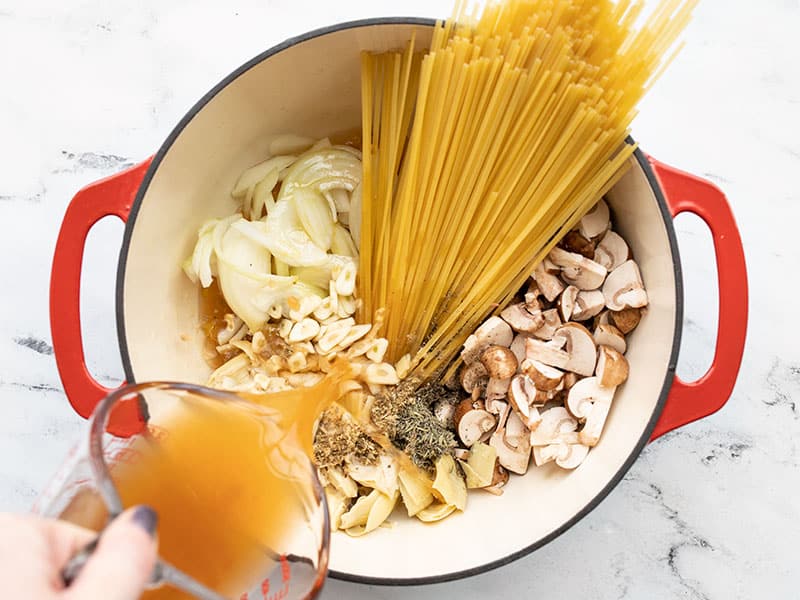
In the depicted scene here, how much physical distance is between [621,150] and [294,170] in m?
0.51

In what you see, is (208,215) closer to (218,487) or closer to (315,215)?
(315,215)

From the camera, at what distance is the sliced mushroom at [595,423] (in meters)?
1.10

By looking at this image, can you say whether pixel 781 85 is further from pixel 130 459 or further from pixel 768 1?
pixel 130 459

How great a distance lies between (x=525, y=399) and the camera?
1116 mm

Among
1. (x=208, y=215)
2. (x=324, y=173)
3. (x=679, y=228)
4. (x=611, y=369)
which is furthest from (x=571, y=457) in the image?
(x=208, y=215)

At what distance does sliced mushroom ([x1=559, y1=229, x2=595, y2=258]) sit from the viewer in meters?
1.14

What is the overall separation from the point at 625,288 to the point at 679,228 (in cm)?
23

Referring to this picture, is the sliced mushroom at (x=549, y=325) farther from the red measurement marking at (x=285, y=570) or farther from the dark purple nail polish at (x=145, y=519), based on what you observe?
the dark purple nail polish at (x=145, y=519)

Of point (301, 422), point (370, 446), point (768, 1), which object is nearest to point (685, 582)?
point (370, 446)

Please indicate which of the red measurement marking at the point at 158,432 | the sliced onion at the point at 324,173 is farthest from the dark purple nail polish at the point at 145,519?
the sliced onion at the point at 324,173

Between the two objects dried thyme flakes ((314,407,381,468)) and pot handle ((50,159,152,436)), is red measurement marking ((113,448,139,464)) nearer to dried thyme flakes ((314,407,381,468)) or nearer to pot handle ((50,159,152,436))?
pot handle ((50,159,152,436))

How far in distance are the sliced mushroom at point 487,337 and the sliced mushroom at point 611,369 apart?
14 cm

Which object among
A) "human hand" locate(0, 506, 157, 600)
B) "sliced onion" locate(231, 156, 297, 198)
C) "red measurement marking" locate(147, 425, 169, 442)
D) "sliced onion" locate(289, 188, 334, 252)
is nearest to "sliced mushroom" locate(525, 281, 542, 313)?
"sliced onion" locate(289, 188, 334, 252)

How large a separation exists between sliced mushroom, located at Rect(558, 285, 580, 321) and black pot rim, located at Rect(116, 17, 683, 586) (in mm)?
175
